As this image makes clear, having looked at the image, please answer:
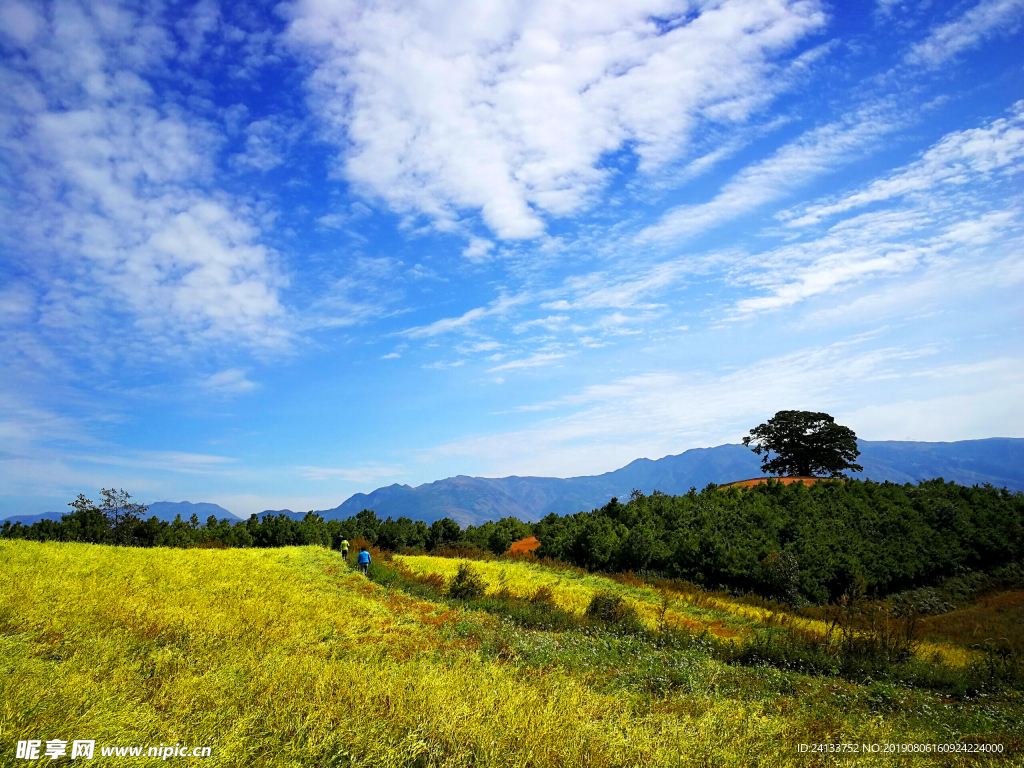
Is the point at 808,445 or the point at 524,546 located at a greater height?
the point at 808,445

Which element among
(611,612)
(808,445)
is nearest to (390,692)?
(611,612)

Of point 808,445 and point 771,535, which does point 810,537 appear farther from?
point 808,445

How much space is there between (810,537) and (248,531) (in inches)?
1444

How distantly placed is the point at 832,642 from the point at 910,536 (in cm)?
2004

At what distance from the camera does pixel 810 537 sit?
88.5 ft

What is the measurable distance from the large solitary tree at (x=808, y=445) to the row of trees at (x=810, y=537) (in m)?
13.3

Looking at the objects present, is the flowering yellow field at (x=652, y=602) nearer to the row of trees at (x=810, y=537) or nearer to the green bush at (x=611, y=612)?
the green bush at (x=611, y=612)

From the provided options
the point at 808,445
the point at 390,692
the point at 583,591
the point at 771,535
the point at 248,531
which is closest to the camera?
the point at 390,692

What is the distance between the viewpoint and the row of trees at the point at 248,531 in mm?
27656

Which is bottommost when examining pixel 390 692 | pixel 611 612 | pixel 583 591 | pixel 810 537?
pixel 583 591

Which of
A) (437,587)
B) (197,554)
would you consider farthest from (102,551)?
(437,587)

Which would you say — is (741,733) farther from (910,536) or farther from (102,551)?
(910,536)

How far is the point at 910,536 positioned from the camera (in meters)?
27.6

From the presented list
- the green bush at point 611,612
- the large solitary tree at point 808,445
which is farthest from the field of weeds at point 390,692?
the large solitary tree at point 808,445
